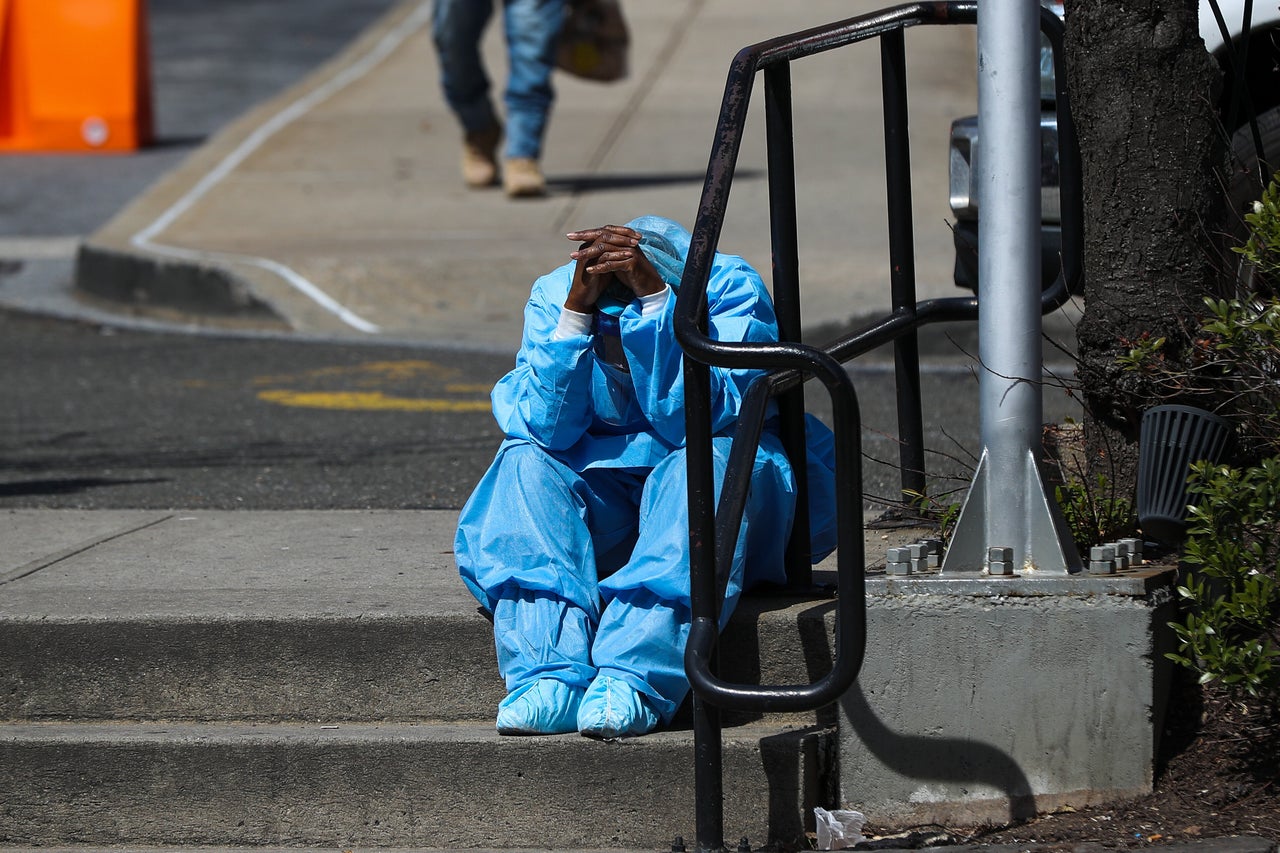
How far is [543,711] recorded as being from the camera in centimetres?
308

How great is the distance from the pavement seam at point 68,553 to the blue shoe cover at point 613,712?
1362 mm

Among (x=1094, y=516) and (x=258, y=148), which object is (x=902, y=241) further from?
(x=258, y=148)

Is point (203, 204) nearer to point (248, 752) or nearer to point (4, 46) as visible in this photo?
point (4, 46)

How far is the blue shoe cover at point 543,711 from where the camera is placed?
3082 millimetres

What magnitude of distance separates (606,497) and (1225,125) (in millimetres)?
1547

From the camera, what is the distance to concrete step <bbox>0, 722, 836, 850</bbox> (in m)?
3.06

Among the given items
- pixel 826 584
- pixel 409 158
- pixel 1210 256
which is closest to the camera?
pixel 1210 256

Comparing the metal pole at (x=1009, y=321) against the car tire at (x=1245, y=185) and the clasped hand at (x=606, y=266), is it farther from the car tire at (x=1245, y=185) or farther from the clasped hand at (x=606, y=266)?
the clasped hand at (x=606, y=266)

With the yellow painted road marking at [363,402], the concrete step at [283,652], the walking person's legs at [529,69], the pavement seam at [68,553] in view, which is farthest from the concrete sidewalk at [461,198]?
the concrete step at [283,652]

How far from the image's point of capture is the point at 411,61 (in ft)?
44.7

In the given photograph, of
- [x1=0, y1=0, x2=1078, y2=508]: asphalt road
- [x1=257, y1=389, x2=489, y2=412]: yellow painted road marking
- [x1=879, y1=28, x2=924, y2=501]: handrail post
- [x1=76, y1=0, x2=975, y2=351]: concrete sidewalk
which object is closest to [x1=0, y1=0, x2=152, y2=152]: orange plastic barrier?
[x1=76, y1=0, x2=975, y2=351]: concrete sidewalk

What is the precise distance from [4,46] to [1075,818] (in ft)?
35.1

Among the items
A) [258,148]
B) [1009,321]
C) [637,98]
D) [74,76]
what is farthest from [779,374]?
[74,76]

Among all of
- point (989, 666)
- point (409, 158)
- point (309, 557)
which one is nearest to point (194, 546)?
point (309, 557)
